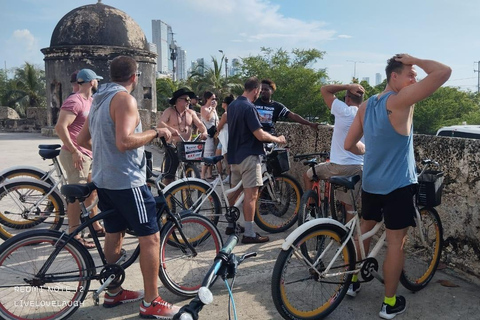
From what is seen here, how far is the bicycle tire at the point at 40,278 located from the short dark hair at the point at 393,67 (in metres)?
2.55

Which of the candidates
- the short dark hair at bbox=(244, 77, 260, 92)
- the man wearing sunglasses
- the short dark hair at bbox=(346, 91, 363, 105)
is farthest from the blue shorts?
the man wearing sunglasses

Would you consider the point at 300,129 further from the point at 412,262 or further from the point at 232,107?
the point at 412,262

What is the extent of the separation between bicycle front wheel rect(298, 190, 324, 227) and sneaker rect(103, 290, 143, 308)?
1.88 metres

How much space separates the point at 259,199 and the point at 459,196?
2358 millimetres

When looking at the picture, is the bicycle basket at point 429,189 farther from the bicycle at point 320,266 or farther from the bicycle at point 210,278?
the bicycle at point 210,278

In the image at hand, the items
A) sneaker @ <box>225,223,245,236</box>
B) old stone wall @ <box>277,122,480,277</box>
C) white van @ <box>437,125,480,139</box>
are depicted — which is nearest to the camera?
old stone wall @ <box>277,122,480,277</box>

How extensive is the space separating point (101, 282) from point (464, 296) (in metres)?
2.97

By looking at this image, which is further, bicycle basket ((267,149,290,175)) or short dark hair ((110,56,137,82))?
bicycle basket ((267,149,290,175))

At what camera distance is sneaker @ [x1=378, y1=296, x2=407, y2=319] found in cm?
330

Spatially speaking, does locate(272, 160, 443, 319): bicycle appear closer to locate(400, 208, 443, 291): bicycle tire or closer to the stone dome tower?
locate(400, 208, 443, 291): bicycle tire

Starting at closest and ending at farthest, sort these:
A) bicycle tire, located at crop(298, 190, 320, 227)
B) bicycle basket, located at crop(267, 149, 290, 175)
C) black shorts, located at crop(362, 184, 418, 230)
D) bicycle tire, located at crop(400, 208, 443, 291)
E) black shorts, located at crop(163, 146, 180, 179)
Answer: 1. black shorts, located at crop(362, 184, 418, 230)
2. bicycle tire, located at crop(400, 208, 443, 291)
3. bicycle tire, located at crop(298, 190, 320, 227)
4. bicycle basket, located at crop(267, 149, 290, 175)
5. black shorts, located at crop(163, 146, 180, 179)

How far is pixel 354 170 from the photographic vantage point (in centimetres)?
444

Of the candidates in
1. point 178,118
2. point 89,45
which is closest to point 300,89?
point 89,45

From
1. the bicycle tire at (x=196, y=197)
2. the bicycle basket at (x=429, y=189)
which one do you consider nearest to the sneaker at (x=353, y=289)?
the bicycle basket at (x=429, y=189)
